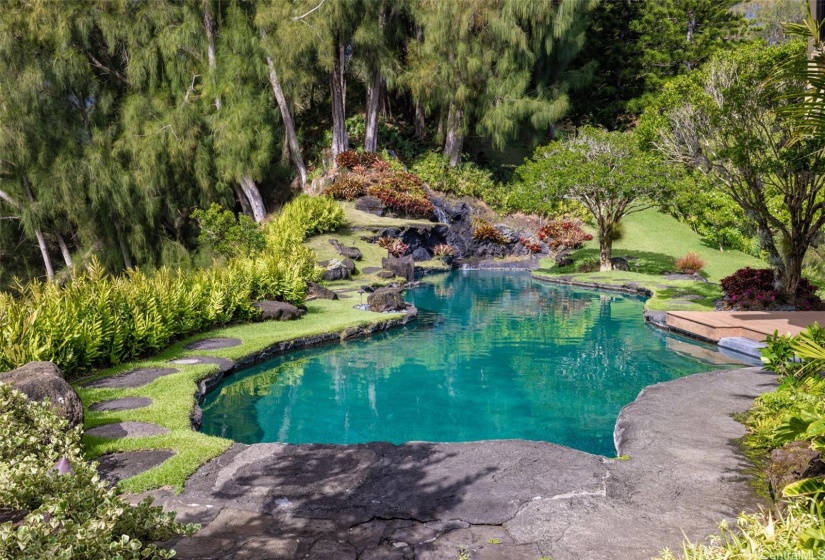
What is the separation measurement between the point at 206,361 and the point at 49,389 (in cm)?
397

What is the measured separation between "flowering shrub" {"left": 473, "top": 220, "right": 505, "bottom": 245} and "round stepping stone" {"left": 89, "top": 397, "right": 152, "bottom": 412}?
2239 cm

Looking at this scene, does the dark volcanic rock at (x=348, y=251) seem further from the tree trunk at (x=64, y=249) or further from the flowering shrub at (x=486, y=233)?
the tree trunk at (x=64, y=249)

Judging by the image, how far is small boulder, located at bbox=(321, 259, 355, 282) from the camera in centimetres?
1928

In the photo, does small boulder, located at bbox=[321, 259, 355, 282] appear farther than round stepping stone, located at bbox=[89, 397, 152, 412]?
Yes

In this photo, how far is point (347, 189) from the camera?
2695 centimetres

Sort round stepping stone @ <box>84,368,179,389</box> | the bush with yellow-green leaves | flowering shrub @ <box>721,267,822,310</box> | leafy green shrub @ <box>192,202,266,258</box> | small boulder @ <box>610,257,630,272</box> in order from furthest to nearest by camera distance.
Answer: small boulder @ <box>610,257,630,272</box> < leafy green shrub @ <box>192,202,266,258</box> < flowering shrub @ <box>721,267,822,310</box> < round stepping stone @ <box>84,368,179,389</box> < the bush with yellow-green leaves

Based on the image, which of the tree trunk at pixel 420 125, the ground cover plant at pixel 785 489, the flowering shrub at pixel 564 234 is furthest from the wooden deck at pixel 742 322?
the tree trunk at pixel 420 125

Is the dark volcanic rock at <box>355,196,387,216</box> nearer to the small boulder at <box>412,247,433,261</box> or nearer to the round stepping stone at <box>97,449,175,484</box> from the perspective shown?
the small boulder at <box>412,247,433,261</box>

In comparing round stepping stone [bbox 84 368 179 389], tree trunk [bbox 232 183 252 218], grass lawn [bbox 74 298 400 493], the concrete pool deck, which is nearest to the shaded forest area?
tree trunk [bbox 232 183 252 218]

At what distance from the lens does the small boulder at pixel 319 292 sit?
53.1ft

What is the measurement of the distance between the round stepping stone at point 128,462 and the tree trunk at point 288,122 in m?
24.7

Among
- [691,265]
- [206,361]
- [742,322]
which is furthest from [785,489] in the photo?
[691,265]

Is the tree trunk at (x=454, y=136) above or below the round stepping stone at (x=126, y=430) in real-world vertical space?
above

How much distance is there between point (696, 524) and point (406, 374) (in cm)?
641
